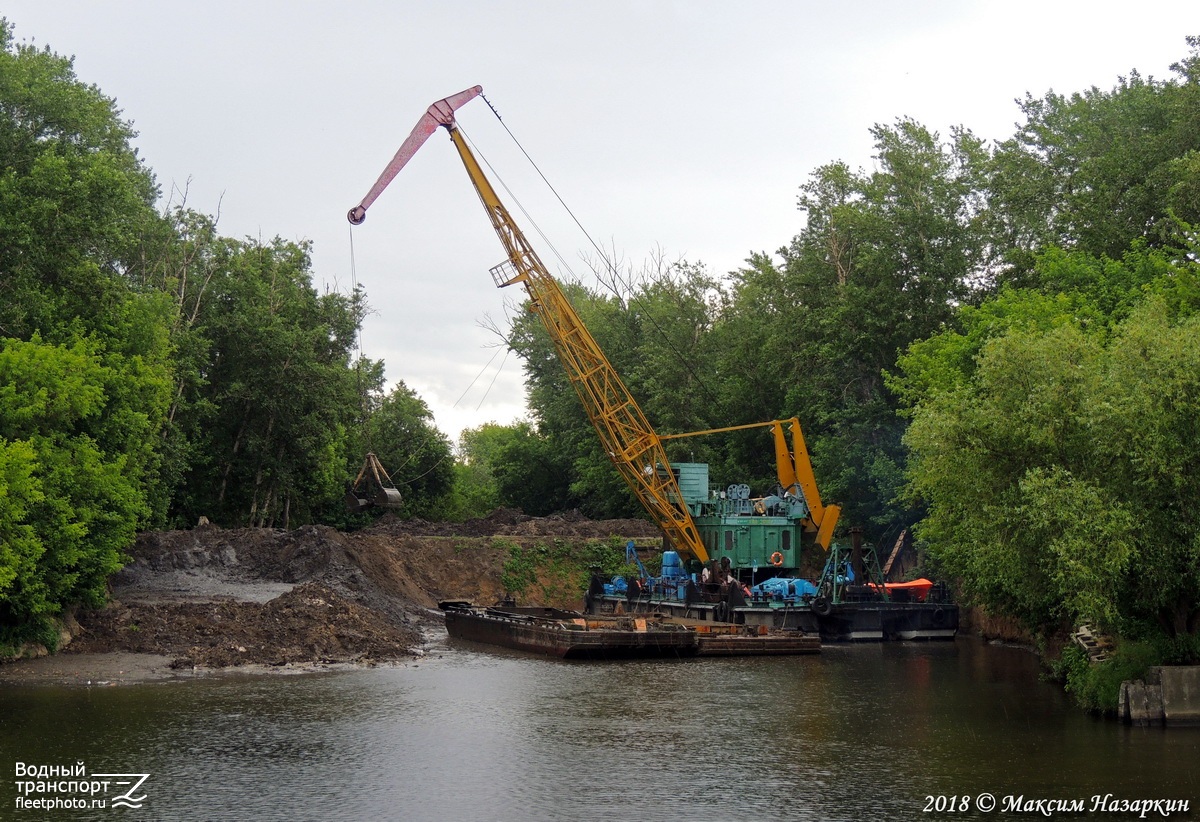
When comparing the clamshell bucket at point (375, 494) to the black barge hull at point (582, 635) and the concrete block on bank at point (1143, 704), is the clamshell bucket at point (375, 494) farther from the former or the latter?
the concrete block on bank at point (1143, 704)

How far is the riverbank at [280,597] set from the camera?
2861 centimetres

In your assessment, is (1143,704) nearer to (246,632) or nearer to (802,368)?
(246,632)

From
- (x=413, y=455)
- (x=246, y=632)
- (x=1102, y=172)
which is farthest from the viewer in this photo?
(x=413, y=455)

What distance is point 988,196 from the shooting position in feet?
158

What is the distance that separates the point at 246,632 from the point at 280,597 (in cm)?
277

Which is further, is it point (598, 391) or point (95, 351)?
point (598, 391)

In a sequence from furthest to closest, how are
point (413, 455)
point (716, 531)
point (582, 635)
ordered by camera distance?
point (413, 455)
point (716, 531)
point (582, 635)

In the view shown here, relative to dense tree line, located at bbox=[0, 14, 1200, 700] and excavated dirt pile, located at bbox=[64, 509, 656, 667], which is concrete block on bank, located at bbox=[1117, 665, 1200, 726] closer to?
dense tree line, located at bbox=[0, 14, 1200, 700]

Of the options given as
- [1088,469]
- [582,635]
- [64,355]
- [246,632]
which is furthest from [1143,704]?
[64,355]

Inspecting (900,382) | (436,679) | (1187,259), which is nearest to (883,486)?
(900,382)

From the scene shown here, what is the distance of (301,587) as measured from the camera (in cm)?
3484

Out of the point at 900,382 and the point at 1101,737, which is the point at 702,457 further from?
the point at 1101,737

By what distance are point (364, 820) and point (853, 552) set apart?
84.9 ft

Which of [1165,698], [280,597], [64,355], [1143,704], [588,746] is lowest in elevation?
[588,746]
